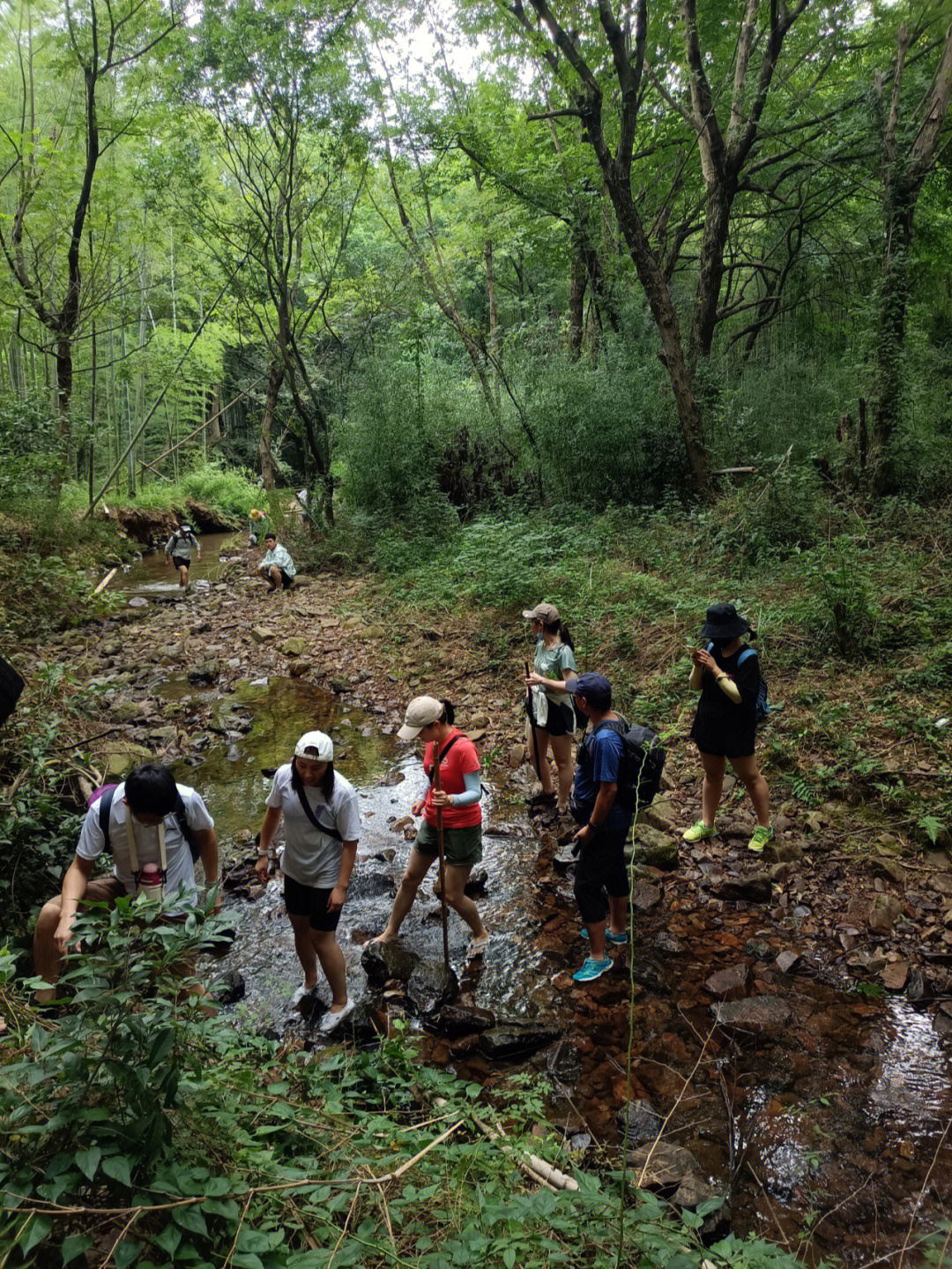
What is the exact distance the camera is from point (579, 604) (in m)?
9.29

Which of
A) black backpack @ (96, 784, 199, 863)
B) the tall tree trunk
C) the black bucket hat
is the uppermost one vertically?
the tall tree trunk

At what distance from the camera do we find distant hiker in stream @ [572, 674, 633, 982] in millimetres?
4180

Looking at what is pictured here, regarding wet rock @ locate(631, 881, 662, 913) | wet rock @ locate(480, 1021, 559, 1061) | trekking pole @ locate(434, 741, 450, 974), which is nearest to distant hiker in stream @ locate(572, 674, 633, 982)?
wet rock @ locate(480, 1021, 559, 1061)

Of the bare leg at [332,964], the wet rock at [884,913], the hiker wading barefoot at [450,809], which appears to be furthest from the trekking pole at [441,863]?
the wet rock at [884,913]

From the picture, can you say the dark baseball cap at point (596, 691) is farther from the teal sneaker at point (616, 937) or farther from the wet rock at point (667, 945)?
the wet rock at point (667, 945)

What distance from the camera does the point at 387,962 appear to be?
469 cm

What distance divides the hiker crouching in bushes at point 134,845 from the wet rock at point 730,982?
3263mm

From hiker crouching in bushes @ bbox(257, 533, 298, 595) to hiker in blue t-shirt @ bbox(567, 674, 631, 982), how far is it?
435 inches

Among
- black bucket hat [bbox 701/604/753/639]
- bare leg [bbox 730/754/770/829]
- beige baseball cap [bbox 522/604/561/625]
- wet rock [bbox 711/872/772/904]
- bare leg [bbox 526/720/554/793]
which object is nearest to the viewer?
black bucket hat [bbox 701/604/753/639]

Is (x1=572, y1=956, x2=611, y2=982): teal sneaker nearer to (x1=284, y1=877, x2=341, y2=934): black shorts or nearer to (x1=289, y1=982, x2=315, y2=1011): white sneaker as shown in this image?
(x1=284, y1=877, x2=341, y2=934): black shorts

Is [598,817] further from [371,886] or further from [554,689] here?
[371,886]

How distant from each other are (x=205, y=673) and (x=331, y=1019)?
22.6ft

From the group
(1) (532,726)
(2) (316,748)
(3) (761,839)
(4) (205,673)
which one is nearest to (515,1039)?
(2) (316,748)

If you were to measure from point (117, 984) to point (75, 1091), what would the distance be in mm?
270
